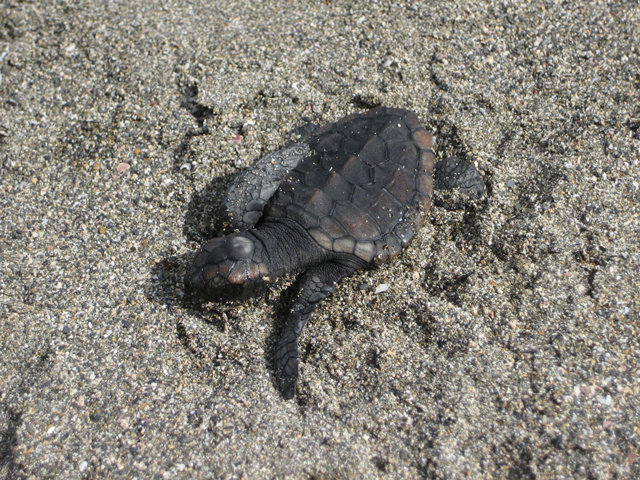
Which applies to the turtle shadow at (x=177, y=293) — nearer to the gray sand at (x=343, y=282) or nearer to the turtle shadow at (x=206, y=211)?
the gray sand at (x=343, y=282)

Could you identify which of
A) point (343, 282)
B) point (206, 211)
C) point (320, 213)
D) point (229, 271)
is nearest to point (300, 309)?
point (343, 282)

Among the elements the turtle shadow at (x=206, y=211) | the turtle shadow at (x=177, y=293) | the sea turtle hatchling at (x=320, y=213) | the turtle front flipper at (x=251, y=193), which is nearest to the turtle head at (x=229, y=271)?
the sea turtle hatchling at (x=320, y=213)

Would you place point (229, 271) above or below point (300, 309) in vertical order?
above

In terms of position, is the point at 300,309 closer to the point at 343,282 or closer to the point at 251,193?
the point at 343,282

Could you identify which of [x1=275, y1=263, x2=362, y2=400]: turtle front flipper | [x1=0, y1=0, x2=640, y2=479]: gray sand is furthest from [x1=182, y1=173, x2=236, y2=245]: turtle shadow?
[x1=275, y1=263, x2=362, y2=400]: turtle front flipper

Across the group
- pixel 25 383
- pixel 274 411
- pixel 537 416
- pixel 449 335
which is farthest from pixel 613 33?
pixel 25 383

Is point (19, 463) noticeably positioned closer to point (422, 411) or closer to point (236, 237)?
point (236, 237)

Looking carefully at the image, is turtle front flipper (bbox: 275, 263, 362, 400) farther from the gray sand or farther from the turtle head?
the turtle head
